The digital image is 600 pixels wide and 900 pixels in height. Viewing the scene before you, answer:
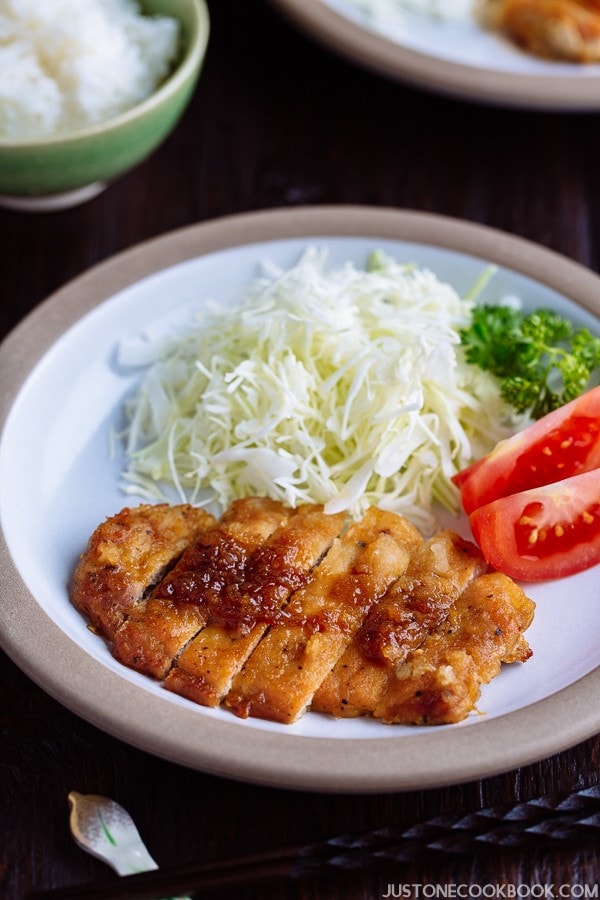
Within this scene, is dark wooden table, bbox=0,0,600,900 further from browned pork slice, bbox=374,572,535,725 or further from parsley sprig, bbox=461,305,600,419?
parsley sprig, bbox=461,305,600,419

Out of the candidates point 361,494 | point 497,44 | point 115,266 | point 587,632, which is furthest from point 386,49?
point 587,632

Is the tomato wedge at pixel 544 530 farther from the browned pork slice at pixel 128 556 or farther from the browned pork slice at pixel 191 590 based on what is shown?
the browned pork slice at pixel 128 556

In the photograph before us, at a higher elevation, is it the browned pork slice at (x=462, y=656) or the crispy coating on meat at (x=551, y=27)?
Answer: the crispy coating on meat at (x=551, y=27)

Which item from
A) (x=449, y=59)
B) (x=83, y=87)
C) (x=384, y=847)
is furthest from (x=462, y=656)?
(x=449, y=59)

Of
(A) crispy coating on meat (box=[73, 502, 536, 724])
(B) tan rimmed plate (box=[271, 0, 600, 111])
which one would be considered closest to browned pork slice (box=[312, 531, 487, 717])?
(A) crispy coating on meat (box=[73, 502, 536, 724])

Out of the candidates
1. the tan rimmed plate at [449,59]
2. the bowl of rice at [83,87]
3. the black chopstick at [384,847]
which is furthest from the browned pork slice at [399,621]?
the tan rimmed plate at [449,59]

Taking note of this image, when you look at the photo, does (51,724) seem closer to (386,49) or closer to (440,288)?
(440,288)

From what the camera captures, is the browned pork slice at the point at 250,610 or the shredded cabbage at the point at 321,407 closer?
the browned pork slice at the point at 250,610
